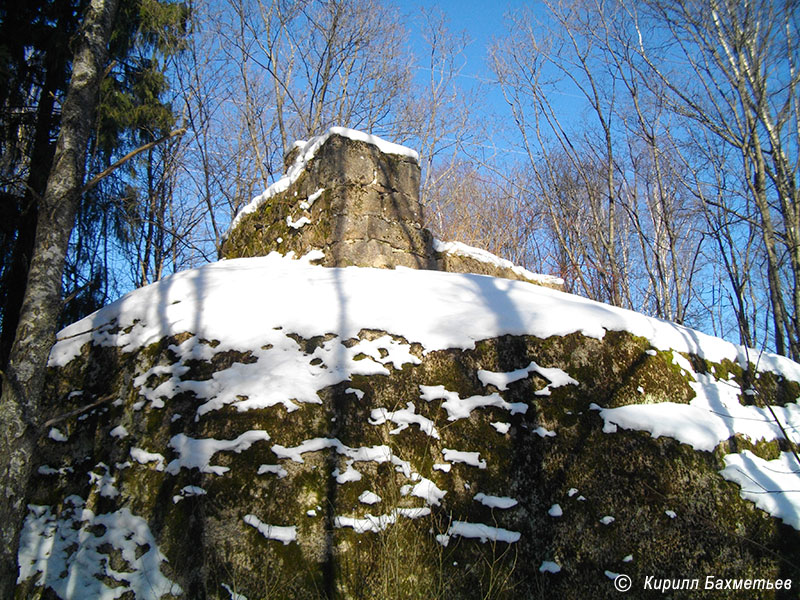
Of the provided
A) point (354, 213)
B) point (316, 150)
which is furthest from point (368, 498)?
point (316, 150)

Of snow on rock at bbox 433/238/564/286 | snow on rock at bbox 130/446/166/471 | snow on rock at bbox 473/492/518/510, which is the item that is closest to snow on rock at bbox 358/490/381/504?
snow on rock at bbox 473/492/518/510

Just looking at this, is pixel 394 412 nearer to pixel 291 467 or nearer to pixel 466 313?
pixel 291 467

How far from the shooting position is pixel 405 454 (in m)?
2.40

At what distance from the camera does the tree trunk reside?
2211 millimetres

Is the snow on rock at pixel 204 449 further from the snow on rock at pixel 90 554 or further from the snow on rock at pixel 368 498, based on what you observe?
the snow on rock at pixel 368 498

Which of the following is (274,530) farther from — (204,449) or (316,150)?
(316,150)

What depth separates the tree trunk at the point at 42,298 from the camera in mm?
2211

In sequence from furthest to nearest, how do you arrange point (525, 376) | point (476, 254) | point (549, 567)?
1. point (476, 254)
2. point (525, 376)
3. point (549, 567)

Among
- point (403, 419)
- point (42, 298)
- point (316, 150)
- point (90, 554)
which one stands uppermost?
point (316, 150)

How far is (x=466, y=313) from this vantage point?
295cm

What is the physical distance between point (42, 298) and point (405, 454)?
201 centimetres

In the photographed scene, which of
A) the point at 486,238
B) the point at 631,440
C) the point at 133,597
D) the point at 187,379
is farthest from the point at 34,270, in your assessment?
the point at 486,238

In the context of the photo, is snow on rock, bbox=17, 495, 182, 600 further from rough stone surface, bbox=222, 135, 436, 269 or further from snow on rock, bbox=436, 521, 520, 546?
rough stone surface, bbox=222, 135, 436, 269

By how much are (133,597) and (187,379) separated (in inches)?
40.6
